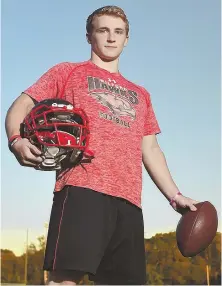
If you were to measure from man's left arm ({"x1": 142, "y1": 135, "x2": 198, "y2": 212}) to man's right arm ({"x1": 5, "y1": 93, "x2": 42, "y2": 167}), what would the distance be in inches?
31.6

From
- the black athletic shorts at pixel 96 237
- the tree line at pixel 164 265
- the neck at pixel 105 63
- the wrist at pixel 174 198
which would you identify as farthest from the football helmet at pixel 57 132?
the tree line at pixel 164 265

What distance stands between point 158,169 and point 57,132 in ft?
2.92

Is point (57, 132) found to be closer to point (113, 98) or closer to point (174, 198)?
point (113, 98)

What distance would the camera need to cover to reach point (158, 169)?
10.9 feet

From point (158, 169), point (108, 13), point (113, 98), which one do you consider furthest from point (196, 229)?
point (108, 13)

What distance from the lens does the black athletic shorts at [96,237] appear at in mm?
2609

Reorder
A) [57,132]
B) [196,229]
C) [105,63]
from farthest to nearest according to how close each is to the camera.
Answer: [105,63], [196,229], [57,132]

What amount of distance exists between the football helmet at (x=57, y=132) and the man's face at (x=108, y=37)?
0.58 m

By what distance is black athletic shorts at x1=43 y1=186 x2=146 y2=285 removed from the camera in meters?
2.61

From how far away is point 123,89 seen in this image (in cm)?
322

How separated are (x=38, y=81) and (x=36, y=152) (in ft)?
2.11

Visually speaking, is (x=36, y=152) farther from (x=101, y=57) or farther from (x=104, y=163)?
(x=101, y=57)

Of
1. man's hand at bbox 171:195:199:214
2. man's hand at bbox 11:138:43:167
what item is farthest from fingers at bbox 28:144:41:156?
man's hand at bbox 171:195:199:214

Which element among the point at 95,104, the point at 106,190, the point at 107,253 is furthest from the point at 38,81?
the point at 107,253
